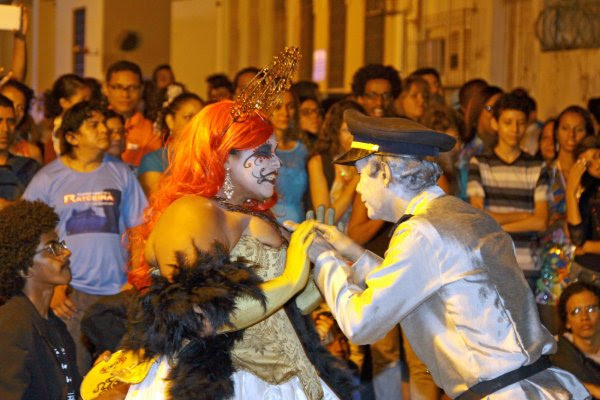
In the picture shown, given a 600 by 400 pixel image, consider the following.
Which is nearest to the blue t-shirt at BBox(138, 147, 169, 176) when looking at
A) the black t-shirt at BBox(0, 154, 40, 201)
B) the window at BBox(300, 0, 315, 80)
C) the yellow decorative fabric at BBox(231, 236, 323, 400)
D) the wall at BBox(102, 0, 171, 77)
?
the black t-shirt at BBox(0, 154, 40, 201)

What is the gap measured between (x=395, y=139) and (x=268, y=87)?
25.8 inches

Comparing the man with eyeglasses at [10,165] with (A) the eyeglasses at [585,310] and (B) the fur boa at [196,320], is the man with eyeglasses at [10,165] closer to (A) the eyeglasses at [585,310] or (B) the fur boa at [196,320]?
(B) the fur boa at [196,320]

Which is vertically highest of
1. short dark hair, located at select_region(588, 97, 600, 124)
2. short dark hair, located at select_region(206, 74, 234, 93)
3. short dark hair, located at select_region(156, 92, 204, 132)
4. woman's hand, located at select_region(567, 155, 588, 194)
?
short dark hair, located at select_region(206, 74, 234, 93)

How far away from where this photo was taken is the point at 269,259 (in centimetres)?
392

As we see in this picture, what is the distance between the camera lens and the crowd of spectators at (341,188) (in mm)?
6223

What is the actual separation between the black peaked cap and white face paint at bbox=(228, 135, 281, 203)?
0.38 metres

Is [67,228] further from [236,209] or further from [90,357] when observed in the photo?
[236,209]

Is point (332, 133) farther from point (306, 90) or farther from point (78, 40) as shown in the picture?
point (78, 40)

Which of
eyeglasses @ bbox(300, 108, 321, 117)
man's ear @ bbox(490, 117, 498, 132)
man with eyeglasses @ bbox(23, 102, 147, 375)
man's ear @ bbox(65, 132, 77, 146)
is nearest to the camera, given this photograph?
man with eyeglasses @ bbox(23, 102, 147, 375)

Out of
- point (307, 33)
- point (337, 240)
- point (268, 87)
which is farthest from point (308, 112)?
point (307, 33)

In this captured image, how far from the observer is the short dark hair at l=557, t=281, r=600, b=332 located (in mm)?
6395

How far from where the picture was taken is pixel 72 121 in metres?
6.49

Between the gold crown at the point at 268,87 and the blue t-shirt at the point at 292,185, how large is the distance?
2.75 metres

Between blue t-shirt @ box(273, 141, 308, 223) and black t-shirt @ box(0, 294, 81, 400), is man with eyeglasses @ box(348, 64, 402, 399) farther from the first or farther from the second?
black t-shirt @ box(0, 294, 81, 400)
